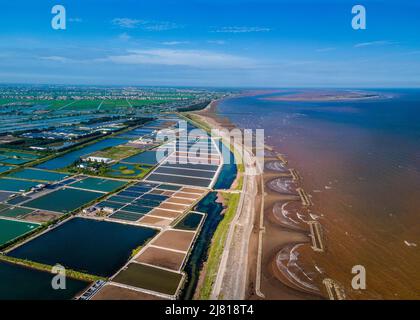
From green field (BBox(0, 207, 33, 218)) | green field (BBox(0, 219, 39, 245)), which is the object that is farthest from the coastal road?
green field (BBox(0, 207, 33, 218))

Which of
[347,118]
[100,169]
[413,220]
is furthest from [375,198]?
[347,118]

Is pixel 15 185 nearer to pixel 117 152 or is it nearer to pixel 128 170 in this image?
pixel 128 170

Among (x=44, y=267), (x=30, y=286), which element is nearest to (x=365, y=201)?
(x=44, y=267)

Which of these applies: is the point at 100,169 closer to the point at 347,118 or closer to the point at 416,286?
the point at 416,286
